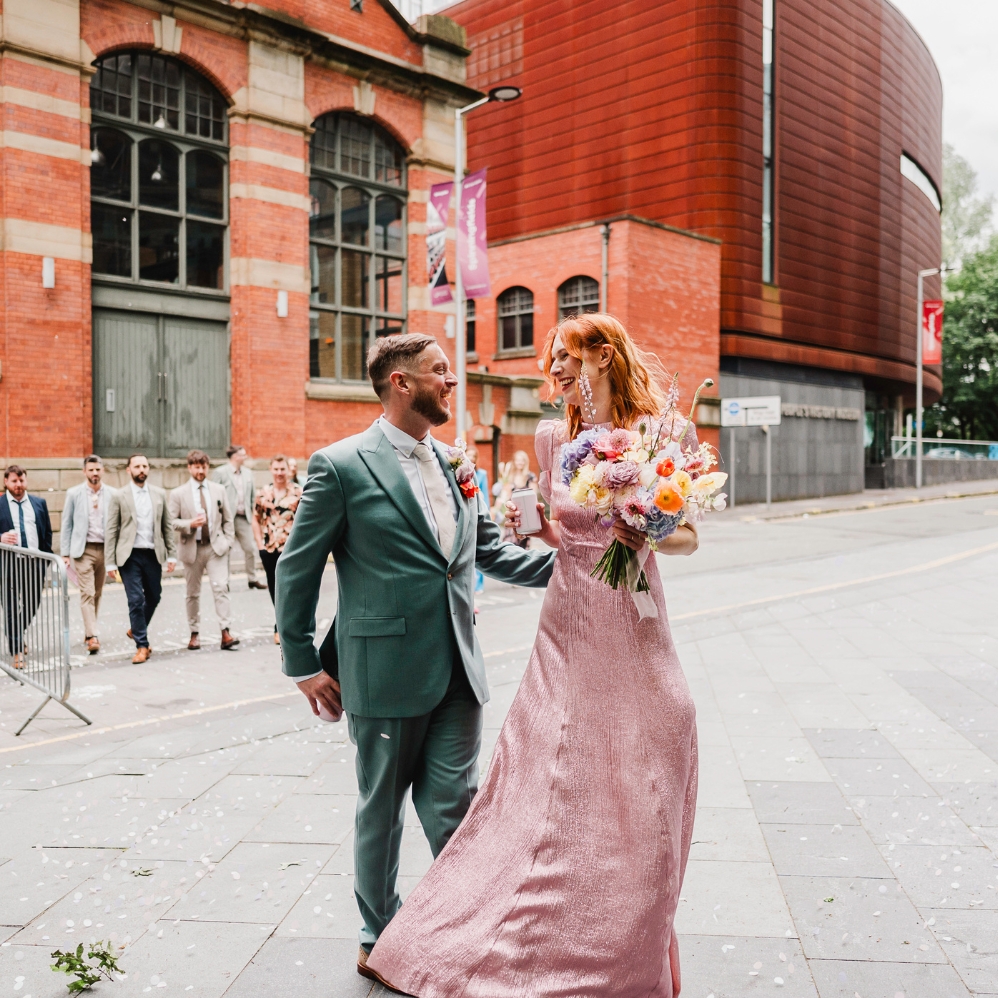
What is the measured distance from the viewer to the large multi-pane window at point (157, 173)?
1636cm

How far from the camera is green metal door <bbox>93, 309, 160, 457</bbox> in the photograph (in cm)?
1639

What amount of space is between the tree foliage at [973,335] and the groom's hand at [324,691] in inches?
2125

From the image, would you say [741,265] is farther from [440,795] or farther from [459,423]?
[440,795]

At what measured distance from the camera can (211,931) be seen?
3596 millimetres

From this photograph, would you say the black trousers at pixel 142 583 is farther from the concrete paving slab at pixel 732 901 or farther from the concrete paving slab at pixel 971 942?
the concrete paving slab at pixel 971 942

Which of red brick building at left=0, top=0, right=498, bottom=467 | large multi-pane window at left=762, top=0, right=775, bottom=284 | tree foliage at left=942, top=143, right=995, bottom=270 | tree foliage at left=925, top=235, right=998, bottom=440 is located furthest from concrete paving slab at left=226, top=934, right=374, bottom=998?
tree foliage at left=942, top=143, right=995, bottom=270

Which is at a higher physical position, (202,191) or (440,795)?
(202,191)

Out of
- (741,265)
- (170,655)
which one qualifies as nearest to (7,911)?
(170,655)

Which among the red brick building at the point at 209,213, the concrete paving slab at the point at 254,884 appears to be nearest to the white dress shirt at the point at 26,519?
the concrete paving slab at the point at 254,884

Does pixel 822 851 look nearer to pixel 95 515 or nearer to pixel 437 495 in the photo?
pixel 437 495

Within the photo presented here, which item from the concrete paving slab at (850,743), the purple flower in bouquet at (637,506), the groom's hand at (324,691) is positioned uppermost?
the purple flower in bouquet at (637,506)

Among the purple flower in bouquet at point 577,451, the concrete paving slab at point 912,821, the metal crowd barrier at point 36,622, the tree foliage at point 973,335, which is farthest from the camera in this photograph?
the tree foliage at point 973,335

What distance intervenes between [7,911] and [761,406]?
27029mm

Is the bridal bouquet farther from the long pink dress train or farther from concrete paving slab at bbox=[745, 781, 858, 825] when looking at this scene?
concrete paving slab at bbox=[745, 781, 858, 825]
